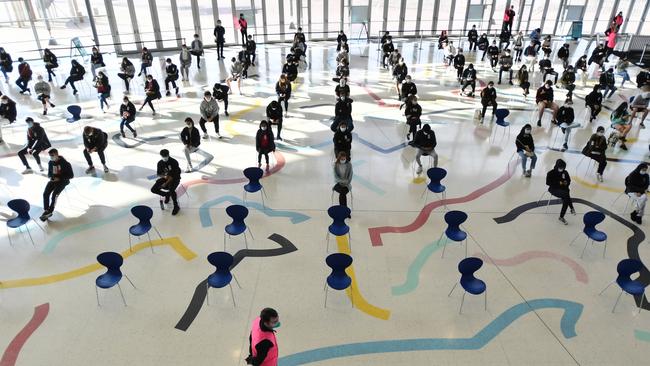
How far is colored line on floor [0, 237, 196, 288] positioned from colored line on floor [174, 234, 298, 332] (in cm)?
86

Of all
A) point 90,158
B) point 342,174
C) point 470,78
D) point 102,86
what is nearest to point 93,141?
point 90,158

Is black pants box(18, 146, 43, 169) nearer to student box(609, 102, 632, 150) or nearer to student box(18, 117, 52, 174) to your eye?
student box(18, 117, 52, 174)

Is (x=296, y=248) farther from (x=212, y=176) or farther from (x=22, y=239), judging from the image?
(x=22, y=239)

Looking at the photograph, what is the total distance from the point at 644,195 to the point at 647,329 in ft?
11.8

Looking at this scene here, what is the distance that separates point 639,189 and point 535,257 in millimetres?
3033

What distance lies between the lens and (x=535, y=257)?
8039 mm

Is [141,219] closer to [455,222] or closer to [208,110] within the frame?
[208,110]

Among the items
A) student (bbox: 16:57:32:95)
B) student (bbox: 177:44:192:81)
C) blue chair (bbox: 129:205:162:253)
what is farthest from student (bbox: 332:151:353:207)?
student (bbox: 16:57:32:95)

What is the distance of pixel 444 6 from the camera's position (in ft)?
94.9

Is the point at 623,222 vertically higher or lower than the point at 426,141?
lower

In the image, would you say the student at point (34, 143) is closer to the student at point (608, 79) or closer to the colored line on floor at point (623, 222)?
the colored line on floor at point (623, 222)

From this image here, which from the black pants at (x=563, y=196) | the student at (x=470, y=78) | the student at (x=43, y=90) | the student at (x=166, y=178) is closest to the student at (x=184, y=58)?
the student at (x=43, y=90)

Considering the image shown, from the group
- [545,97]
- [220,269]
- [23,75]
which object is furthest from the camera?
[23,75]

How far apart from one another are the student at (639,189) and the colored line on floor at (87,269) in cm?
899
